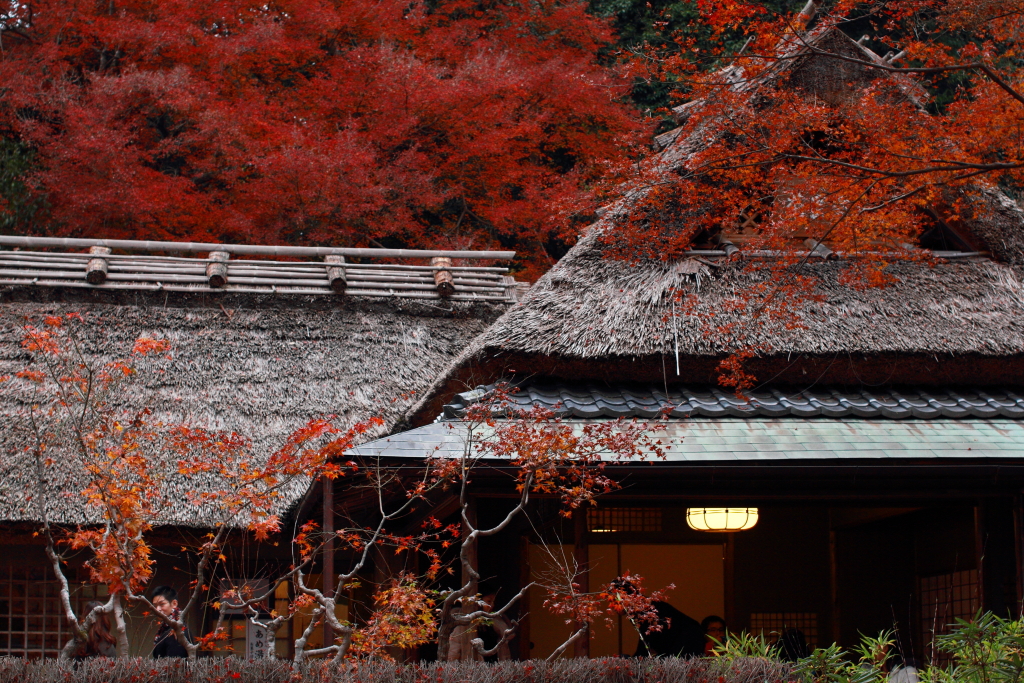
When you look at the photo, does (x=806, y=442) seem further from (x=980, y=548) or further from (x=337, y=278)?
(x=337, y=278)

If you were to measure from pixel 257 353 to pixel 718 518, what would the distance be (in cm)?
506

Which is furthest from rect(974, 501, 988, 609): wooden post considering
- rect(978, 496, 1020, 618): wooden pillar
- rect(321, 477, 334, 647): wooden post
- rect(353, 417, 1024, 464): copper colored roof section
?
rect(321, 477, 334, 647): wooden post

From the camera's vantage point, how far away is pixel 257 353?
9.80 meters

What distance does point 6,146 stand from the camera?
15.5 meters

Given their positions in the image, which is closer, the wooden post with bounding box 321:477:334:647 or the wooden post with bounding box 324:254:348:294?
the wooden post with bounding box 321:477:334:647

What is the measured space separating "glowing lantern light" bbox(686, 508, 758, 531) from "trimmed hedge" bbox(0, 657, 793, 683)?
136 inches

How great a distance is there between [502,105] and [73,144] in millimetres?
6544

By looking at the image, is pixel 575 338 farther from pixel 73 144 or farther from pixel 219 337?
pixel 73 144

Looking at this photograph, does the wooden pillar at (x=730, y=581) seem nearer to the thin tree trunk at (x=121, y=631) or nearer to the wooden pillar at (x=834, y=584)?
the wooden pillar at (x=834, y=584)

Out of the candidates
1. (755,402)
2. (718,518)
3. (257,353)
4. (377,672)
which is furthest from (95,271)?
(377,672)

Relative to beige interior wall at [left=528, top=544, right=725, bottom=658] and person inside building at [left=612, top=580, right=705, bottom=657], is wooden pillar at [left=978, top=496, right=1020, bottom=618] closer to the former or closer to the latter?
person inside building at [left=612, top=580, right=705, bottom=657]

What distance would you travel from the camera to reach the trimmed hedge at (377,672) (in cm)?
402

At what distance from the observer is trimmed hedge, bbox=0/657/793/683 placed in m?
4.02

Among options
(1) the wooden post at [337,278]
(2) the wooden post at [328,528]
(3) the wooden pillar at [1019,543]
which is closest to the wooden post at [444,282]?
(1) the wooden post at [337,278]
